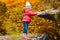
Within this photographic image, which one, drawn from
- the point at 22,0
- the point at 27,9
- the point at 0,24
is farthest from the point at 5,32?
the point at 27,9

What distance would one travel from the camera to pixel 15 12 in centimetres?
1188

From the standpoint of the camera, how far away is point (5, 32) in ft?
39.1

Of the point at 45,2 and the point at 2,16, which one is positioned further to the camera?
the point at 2,16

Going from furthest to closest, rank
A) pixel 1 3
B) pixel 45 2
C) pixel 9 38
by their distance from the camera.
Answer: pixel 1 3, pixel 45 2, pixel 9 38

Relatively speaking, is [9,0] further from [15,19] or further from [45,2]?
[45,2]

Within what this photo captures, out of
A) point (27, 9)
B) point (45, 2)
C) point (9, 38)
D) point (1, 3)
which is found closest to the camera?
point (27, 9)

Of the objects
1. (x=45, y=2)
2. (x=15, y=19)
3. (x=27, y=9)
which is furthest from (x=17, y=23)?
(x=27, y=9)

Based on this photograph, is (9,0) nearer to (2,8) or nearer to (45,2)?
(2,8)

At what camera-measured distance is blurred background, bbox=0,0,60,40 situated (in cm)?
1123

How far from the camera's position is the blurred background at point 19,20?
11227 millimetres

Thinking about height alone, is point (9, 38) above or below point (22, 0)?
below

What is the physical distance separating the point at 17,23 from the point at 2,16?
1.98 feet

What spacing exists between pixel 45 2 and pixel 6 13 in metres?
1.78

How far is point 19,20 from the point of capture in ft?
39.0
